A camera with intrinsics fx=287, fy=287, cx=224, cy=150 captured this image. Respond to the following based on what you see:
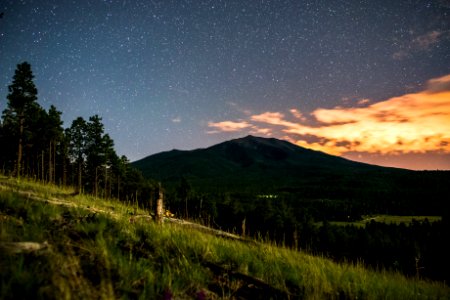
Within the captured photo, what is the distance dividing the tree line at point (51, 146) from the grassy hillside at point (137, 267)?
31.6m

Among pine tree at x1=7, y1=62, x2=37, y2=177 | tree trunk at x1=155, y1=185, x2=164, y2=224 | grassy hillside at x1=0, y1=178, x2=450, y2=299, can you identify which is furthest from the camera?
pine tree at x1=7, y1=62, x2=37, y2=177

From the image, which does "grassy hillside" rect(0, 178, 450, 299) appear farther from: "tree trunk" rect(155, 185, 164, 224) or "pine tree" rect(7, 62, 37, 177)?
"pine tree" rect(7, 62, 37, 177)

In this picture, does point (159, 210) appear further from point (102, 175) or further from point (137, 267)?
point (102, 175)

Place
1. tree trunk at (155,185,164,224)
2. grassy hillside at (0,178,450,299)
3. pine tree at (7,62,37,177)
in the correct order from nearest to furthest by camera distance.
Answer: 1. grassy hillside at (0,178,450,299)
2. tree trunk at (155,185,164,224)
3. pine tree at (7,62,37,177)

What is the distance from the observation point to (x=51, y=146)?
51.3 metres

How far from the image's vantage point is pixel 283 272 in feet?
14.9

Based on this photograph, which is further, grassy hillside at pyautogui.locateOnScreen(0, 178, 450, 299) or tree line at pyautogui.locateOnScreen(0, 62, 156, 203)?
tree line at pyautogui.locateOnScreen(0, 62, 156, 203)

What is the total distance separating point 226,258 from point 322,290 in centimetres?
152

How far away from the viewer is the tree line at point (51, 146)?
39344mm

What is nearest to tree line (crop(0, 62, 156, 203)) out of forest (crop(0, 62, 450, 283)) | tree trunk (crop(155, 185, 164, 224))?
forest (crop(0, 62, 450, 283))

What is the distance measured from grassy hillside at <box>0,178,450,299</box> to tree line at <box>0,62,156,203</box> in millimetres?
31647

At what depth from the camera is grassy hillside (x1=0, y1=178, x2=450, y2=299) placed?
110 inches

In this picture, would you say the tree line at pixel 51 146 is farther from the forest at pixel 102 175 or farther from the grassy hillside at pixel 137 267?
the grassy hillside at pixel 137 267

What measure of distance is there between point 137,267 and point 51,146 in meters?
56.4
